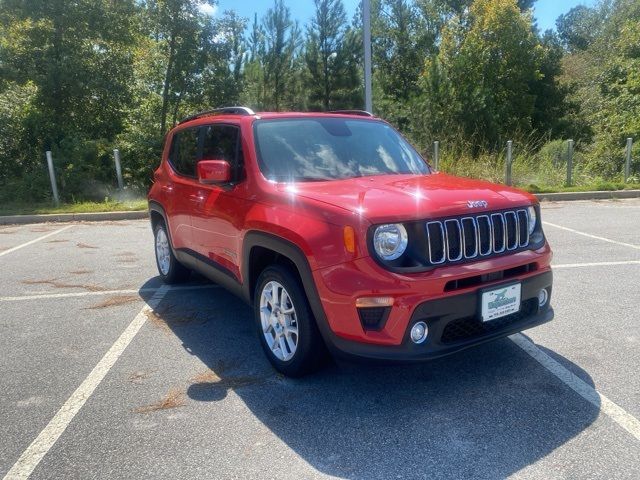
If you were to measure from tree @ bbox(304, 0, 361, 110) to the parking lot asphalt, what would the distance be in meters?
21.7

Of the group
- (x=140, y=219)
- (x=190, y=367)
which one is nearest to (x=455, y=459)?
(x=190, y=367)

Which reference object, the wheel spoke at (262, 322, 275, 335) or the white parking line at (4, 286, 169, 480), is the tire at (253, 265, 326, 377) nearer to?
the wheel spoke at (262, 322, 275, 335)

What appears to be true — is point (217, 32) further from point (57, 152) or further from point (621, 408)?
point (621, 408)

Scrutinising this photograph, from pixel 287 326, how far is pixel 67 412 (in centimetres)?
144

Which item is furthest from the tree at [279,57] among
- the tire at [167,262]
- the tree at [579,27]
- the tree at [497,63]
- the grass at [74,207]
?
the tree at [579,27]

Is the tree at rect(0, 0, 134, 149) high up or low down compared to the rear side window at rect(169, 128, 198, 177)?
up

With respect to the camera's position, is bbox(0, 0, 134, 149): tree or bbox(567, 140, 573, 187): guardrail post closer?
bbox(567, 140, 573, 187): guardrail post

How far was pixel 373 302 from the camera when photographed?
111 inches

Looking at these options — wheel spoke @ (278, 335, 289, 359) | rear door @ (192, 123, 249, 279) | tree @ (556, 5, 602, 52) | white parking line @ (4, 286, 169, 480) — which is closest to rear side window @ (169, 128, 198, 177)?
rear door @ (192, 123, 249, 279)

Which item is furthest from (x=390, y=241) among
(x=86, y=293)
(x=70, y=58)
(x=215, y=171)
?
(x=70, y=58)

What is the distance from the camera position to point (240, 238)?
3.79 metres

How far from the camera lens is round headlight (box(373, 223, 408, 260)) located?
9.36ft

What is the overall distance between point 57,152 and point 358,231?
1425cm

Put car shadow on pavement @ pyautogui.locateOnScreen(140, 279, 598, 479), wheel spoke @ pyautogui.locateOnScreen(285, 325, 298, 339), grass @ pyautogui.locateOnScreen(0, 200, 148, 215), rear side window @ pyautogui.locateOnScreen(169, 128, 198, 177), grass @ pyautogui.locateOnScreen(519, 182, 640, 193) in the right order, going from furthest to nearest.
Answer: grass @ pyautogui.locateOnScreen(519, 182, 640, 193)
grass @ pyautogui.locateOnScreen(0, 200, 148, 215)
rear side window @ pyautogui.locateOnScreen(169, 128, 198, 177)
wheel spoke @ pyautogui.locateOnScreen(285, 325, 298, 339)
car shadow on pavement @ pyautogui.locateOnScreen(140, 279, 598, 479)
